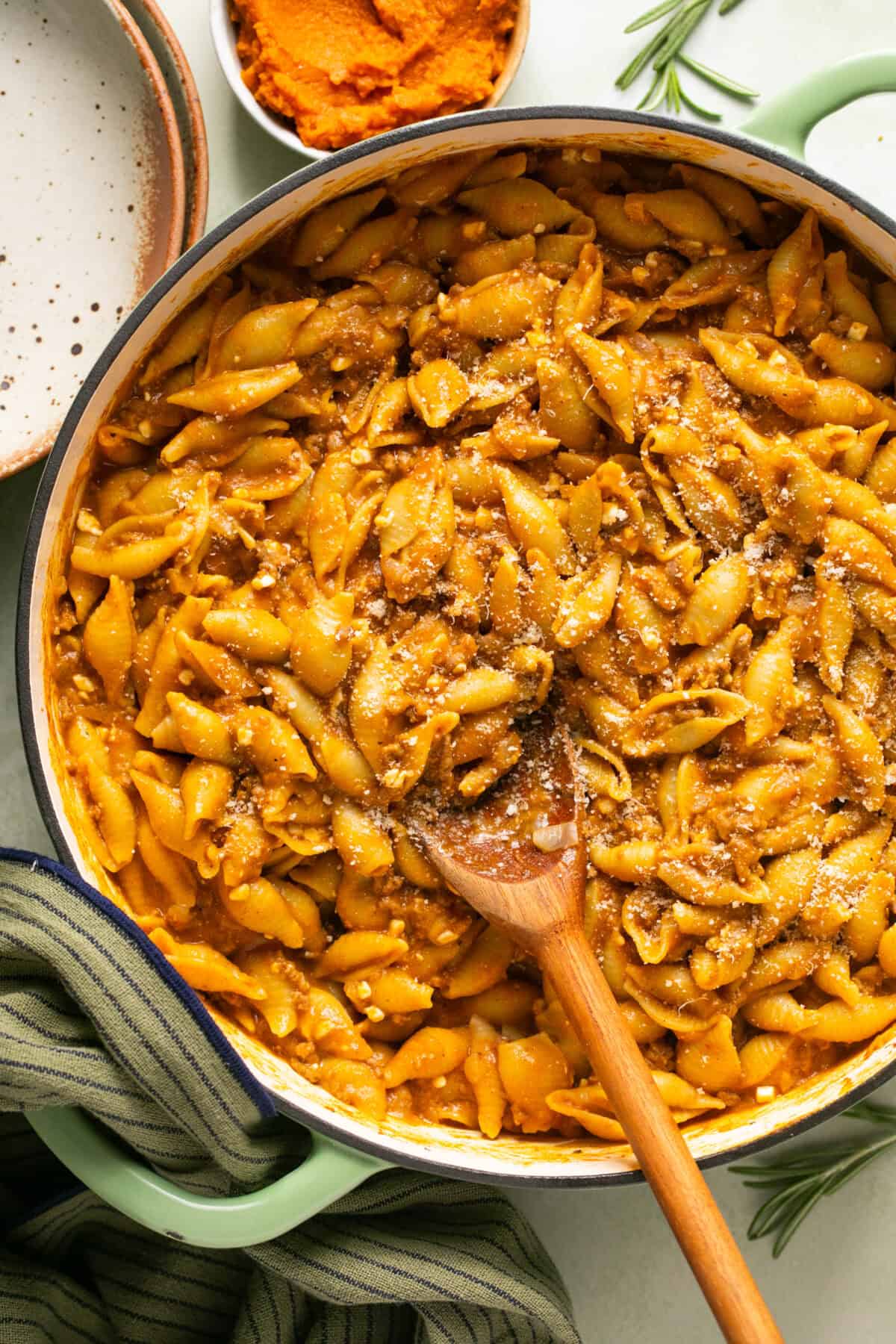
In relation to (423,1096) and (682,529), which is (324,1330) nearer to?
(423,1096)

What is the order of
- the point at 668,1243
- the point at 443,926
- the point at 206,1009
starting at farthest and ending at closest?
the point at 668,1243
the point at 443,926
the point at 206,1009

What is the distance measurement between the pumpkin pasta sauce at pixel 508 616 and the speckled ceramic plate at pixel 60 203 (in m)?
0.28

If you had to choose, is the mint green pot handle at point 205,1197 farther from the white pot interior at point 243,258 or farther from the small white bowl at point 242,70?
the small white bowl at point 242,70

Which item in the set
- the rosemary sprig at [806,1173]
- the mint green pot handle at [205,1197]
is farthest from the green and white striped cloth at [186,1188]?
the rosemary sprig at [806,1173]

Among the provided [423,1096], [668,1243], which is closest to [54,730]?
[423,1096]

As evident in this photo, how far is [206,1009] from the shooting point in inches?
55.9

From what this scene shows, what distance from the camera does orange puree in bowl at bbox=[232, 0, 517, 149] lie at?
166 centimetres

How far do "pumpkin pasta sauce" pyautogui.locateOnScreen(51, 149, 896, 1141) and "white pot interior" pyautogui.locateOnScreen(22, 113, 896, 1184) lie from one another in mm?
32

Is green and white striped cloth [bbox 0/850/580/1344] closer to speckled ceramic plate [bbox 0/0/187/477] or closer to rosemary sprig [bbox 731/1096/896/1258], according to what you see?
rosemary sprig [bbox 731/1096/896/1258]

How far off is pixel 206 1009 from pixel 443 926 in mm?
287

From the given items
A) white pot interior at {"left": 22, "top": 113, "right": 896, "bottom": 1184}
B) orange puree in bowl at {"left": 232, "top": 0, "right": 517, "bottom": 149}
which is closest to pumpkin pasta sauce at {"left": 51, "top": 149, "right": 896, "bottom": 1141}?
white pot interior at {"left": 22, "top": 113, "right": 896, "bottom": 1184}

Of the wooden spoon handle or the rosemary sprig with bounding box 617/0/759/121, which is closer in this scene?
the wooden spoon handle

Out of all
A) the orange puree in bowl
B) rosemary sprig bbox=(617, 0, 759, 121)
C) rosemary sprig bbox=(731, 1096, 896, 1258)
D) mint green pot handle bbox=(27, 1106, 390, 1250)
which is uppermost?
the orange puree in bowl

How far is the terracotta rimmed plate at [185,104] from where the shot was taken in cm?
165
